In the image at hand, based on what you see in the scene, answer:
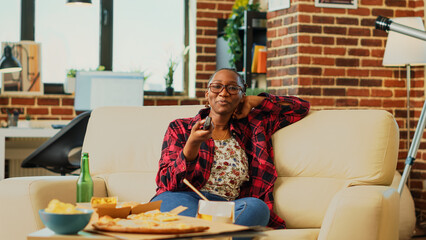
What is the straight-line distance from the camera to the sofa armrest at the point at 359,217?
7.00ft

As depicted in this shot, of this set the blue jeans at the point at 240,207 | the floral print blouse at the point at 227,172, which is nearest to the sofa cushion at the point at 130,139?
the floral print blouse at the point at 227,172

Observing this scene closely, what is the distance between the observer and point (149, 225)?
154 cm

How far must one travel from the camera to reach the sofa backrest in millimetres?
2605

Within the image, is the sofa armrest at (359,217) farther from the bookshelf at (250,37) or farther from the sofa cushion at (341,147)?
the bookshelf at (250,37)

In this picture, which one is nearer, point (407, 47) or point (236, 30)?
point (407, 47)

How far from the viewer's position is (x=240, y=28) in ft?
16.9

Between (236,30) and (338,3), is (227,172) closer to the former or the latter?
(338,3)

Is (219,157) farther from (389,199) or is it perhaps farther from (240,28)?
(240,28)

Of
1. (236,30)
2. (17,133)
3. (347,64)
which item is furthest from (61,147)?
(347,64)

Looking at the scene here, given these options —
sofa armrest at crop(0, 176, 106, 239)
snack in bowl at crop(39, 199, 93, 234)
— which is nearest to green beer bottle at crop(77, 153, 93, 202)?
sofa armrest at crop(0, 176, 106, 239)

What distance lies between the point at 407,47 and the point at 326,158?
1733 mm

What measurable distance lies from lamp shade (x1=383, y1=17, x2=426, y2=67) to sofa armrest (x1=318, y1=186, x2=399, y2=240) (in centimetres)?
211

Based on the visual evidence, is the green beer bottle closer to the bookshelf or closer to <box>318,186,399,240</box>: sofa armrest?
<box>318,186,399,240</box>: sofa armrest

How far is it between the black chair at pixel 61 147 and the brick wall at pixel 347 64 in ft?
4.78
